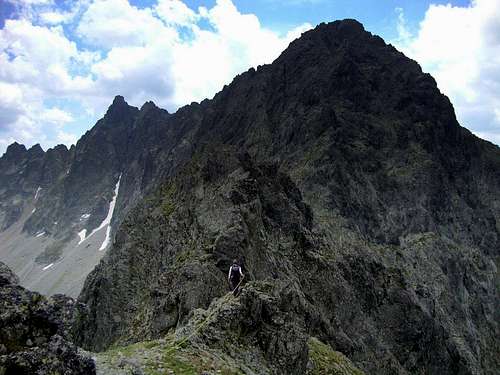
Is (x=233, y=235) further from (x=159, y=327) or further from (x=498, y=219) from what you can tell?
(x=498, y=219)

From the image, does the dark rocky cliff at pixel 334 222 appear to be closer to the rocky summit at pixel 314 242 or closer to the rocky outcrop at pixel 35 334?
the rocky summit at pixel 314 242

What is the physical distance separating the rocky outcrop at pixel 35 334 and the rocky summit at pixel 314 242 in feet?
0.20

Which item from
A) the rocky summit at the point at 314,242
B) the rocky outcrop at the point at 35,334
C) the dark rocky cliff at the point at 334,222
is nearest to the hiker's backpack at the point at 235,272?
the rocky summit at the point at 314,242

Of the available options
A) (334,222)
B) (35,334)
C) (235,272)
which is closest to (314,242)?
(334,222)

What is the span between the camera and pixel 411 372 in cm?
6312

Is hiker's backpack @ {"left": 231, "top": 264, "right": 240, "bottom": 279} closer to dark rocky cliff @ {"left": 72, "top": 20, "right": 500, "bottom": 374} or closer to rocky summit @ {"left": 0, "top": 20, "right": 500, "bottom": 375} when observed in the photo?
rocky summit @ {"left": 0, "top": 20, "right": 500, "bottom": 375}

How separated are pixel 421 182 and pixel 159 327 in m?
99.3

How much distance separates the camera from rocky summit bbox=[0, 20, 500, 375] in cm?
2369

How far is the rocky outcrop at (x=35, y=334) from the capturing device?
41.8 feet

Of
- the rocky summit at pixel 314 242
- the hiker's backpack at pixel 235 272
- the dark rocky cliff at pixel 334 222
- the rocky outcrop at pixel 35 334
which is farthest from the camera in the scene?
the dark rocky cliff at pixel 334 222

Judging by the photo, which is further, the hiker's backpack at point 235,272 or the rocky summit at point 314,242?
the hiker's backpack at point 235,272

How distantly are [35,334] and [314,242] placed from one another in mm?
48757

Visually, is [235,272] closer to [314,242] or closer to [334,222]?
[314,242]

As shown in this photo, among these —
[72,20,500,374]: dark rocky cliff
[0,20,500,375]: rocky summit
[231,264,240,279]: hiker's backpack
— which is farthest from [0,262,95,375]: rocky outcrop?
[231,264,240,279]: hiker's backpack
